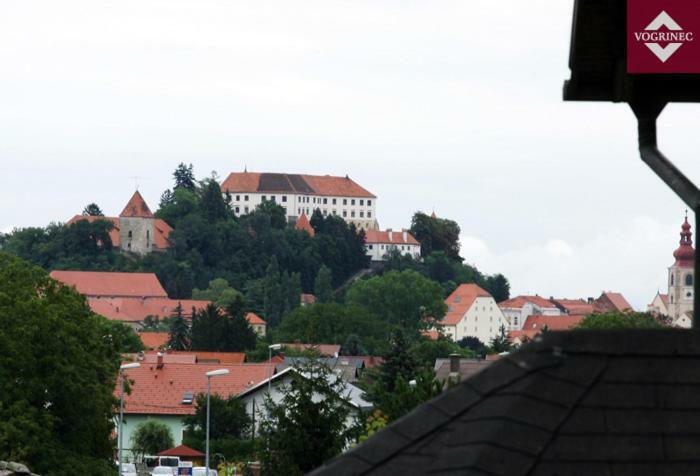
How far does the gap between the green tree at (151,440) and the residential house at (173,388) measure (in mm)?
4536

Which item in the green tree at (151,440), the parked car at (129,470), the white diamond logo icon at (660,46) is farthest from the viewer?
the green tree at (151,440)

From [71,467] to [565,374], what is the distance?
40.9 metres

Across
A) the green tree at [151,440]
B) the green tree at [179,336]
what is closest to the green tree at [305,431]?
the green tree at [151,440]

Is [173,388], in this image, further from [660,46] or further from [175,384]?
[660,46]

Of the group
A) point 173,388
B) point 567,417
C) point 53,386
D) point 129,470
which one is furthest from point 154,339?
point 567,417

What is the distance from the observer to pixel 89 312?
5022 centimetres

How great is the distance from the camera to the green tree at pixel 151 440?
241 ft

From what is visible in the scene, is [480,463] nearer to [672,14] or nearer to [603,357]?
[603,357]

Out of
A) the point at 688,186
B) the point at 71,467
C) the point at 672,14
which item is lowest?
the point at 71,467

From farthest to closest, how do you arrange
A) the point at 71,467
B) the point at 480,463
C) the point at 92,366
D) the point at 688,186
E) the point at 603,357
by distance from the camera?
the point at 92,366 → the point at 71,467 → the point at 688,186 → the point at 603,357 → the point at 480,463

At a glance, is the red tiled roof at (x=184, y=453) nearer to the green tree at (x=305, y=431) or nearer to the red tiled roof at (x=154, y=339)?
the green tree at (x=305, y=431)

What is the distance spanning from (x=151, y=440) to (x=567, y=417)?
2787 inches

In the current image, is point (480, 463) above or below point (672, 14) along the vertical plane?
below

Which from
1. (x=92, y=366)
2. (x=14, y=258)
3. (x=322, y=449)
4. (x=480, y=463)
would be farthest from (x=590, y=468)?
(x=14, y=258)
